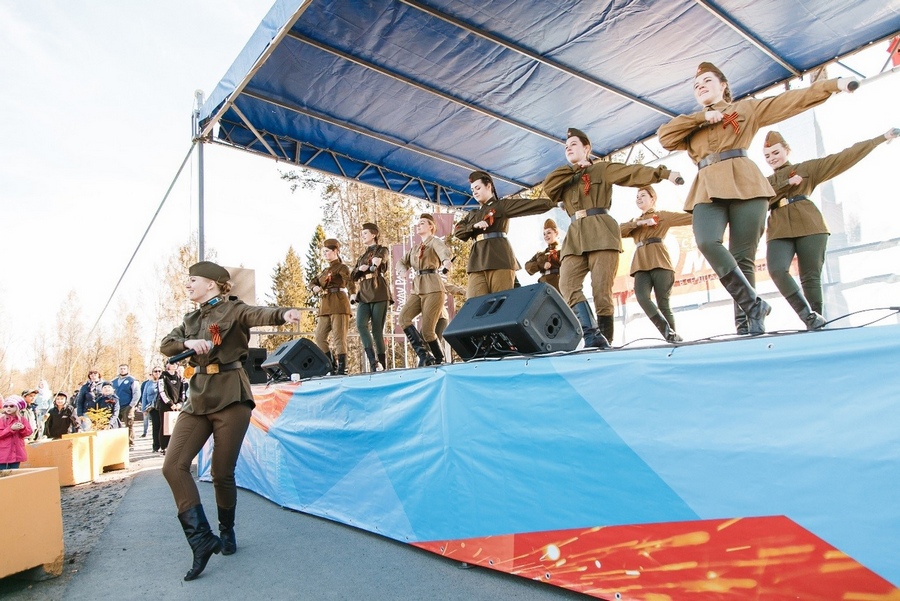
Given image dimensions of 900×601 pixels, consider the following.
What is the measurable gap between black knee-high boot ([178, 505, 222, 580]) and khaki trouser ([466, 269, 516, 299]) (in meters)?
2.67

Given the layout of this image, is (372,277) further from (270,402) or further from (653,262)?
(653,262)

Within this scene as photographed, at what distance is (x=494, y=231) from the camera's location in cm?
507

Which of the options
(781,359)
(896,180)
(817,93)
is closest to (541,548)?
(781,359)

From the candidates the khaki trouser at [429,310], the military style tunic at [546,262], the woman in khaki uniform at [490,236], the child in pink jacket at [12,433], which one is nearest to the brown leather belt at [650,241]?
the woman in khaki uniform at [490,236]

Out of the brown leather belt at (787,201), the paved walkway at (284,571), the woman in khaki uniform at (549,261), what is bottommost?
the paved walkway at (284,571)

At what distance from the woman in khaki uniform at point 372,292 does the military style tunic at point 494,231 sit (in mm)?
1635

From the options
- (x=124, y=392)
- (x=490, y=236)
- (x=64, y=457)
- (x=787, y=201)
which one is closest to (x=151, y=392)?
(x=124, y=392)

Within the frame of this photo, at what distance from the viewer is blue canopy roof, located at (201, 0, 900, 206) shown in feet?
16.7

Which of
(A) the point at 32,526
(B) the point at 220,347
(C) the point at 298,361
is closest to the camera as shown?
(A) the point at 32,526

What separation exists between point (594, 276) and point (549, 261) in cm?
282

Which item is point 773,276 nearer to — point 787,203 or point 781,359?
point 787,203

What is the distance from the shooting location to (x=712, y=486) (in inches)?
82.4

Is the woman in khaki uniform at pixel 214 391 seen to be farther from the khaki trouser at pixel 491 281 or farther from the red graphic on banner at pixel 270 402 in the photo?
the khaki trouser at pixel 491 281

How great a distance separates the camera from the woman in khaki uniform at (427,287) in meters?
5.80
